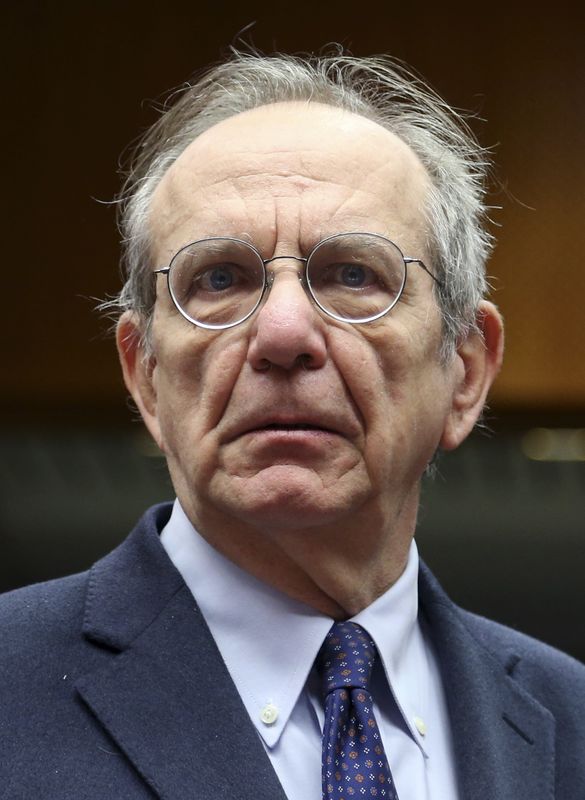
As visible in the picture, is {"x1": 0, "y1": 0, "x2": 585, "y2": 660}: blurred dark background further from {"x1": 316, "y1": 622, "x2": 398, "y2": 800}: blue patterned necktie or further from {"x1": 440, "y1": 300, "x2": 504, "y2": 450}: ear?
{"x1": 316, "y1": 622, "x2": 398, "y2": 800}: blue patterned necktie

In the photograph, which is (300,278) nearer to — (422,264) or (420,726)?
(422,264)

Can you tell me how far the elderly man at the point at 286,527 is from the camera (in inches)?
75.6

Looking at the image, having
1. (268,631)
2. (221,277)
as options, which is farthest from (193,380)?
(268,631)

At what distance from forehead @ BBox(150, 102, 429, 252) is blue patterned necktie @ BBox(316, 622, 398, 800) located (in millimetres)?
655

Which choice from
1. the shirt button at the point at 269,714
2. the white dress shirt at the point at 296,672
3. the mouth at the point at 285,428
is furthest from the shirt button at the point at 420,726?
the mouth at the point at 285,428

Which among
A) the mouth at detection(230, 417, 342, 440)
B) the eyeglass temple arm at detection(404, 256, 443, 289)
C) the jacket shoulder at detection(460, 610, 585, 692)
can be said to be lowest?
the jacket shoulder at detection(460, 610, 585, 692)

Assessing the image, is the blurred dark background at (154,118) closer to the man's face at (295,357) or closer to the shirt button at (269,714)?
the man's face at (295,357)

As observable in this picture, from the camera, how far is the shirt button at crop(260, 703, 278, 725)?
1.98 m

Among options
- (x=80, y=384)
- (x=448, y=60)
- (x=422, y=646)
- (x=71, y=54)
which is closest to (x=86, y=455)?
(x=80, y=384)

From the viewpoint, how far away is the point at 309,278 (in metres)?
2.10

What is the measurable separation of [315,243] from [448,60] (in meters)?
1.92

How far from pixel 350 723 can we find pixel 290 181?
2.85ft

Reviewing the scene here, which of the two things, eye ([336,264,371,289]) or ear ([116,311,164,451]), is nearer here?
eye ([336,264,371,289])

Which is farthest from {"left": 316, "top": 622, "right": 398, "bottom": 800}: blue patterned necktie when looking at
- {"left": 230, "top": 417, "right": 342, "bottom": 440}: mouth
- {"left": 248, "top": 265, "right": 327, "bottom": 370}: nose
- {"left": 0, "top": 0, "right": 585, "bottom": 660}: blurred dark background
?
{"left": 0, "top": 0, "right": 585, "bottom": 660}: blurred dark background
